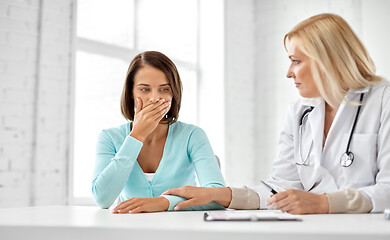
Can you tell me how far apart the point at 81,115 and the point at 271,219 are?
2702 millimetres

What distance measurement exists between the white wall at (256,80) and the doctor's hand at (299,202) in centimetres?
323

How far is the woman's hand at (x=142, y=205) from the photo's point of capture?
121 centimetres

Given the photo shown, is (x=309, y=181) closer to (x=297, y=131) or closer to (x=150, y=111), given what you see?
(x=297, y=131)

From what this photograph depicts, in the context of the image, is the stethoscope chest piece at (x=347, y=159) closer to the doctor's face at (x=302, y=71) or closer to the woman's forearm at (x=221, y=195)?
the doctor's face at (x=302, y=71)

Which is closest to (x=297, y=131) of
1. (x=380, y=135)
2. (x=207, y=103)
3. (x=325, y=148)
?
(x=325, y=148)

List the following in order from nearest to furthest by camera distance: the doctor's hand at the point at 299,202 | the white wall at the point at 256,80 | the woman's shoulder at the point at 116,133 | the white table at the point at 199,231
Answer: the white table at the point at 199,231 → the doctor's hand at the point at 299,202 → the woman's shoulder at the point at 116,133 → the white wall at the point at 256,80

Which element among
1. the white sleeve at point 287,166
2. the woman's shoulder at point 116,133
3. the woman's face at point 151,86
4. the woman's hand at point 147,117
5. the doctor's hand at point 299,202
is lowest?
the doctor's hand at point 299,202

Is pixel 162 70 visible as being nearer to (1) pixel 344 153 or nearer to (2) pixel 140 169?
(2) pixel 140 169

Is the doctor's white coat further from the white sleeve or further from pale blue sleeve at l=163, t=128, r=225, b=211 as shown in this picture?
Answer: pale blue sleeve at l=163, t=128, r=225, b=211

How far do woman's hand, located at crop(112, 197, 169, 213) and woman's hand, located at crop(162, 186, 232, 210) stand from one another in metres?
0.08

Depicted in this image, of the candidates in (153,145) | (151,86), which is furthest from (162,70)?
(153,145)

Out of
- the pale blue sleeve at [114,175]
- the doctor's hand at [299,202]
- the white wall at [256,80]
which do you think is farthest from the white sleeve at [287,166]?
the white wall at [256,80]

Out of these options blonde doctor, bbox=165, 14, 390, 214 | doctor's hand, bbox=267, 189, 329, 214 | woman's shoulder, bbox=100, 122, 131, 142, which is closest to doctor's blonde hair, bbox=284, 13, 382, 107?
blonde doctor, bbox=165, 14, 390, 214

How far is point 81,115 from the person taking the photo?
3357mm
